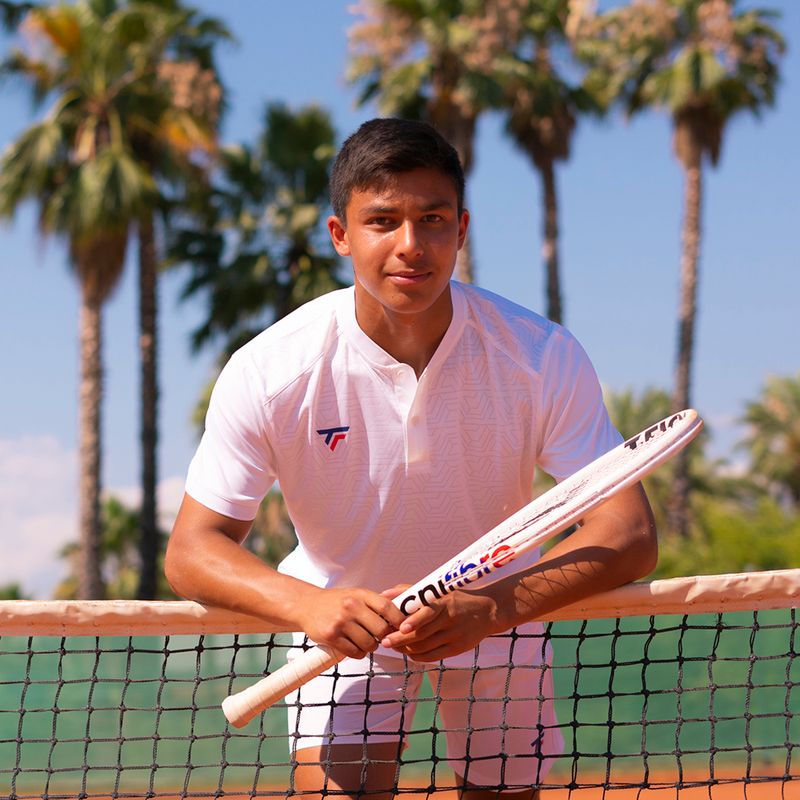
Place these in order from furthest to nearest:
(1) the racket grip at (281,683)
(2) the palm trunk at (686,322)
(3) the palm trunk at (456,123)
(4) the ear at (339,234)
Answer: (2) the palm trunk at (686,322)
(3) the palm trunk at (456,123)
(4) the ear at (339,234)
(1) the racket grip at (281,683)

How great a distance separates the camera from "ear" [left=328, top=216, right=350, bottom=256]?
3104mm

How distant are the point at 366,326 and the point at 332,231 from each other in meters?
0.33

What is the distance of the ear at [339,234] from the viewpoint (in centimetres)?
310

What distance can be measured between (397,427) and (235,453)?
42 centimetres

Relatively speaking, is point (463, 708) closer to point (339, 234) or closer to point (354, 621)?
point (354, 621)

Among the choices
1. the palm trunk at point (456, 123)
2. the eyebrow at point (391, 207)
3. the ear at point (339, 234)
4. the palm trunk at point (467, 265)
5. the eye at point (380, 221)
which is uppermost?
the palm trunk at point (456, 123)

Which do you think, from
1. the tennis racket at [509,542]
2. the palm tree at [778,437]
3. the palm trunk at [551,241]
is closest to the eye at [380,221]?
the tennis racket at [509,542]

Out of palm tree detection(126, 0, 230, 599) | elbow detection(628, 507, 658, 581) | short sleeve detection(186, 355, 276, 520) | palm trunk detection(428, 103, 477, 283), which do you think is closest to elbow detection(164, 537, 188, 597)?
short sleeve detection(186, 355, 276, 520)

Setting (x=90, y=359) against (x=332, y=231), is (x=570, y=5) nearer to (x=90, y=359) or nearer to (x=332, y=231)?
(x=90, y=359)

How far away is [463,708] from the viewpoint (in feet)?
10.8

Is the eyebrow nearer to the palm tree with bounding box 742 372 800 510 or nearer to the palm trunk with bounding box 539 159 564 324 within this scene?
the palm trunk with bounding box 539 159 564 324

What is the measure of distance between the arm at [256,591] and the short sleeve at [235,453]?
4 cm

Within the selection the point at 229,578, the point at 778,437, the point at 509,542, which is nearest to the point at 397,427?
A: the point at 509,542

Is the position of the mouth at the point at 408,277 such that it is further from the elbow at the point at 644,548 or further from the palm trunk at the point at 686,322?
the palm trunk at the point at 686,322
